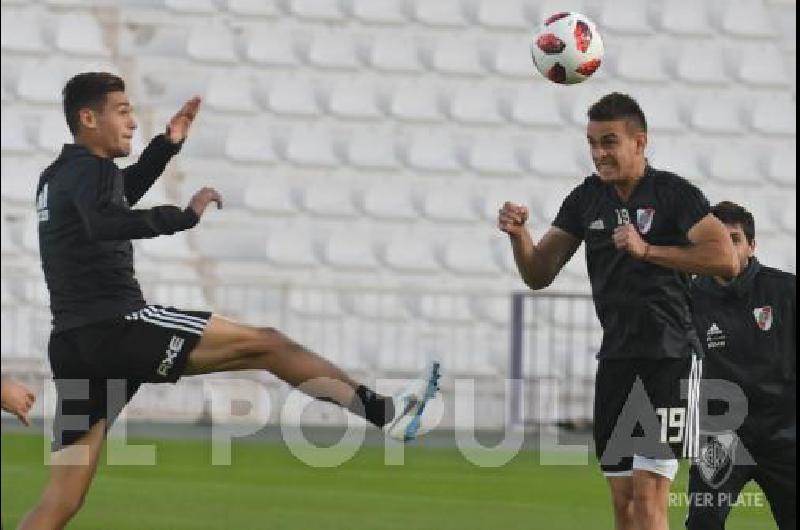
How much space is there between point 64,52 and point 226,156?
7.55 ft

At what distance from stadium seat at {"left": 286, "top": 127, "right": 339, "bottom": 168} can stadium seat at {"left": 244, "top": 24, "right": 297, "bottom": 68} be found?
3.13 ft

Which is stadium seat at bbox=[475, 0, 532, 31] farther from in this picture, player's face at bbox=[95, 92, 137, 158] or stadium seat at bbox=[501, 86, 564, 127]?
player's face at bbox=[95, 92, 137, 158]

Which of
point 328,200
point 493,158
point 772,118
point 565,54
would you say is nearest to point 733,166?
point 772,118

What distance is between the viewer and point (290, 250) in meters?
A: 20.5

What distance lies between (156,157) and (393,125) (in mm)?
13175

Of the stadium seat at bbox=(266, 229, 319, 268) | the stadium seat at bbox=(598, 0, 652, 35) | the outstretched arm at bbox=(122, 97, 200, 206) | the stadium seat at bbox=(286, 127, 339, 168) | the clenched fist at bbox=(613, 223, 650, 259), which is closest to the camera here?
the clenched fist at bbox=(613, 223, 650, 259)

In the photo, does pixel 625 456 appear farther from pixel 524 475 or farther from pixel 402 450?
pixel 402 450

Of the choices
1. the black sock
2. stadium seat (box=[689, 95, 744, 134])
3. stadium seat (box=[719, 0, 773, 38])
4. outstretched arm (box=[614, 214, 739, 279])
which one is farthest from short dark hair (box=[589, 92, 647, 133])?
stadium seat (box=[719, 0, 773, 38])

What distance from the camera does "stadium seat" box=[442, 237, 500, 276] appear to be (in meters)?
20.5

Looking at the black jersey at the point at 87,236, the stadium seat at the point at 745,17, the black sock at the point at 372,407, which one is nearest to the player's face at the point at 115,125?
the black jersey at the point at 87,236

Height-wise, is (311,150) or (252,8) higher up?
(252,8)

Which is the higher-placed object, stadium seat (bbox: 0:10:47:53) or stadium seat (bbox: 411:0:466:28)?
stadium seat (bbox: 411:0:466:28)

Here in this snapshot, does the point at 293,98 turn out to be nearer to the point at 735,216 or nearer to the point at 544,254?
the point at 735,216

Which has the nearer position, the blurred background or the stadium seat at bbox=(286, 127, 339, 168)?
the blurred background
